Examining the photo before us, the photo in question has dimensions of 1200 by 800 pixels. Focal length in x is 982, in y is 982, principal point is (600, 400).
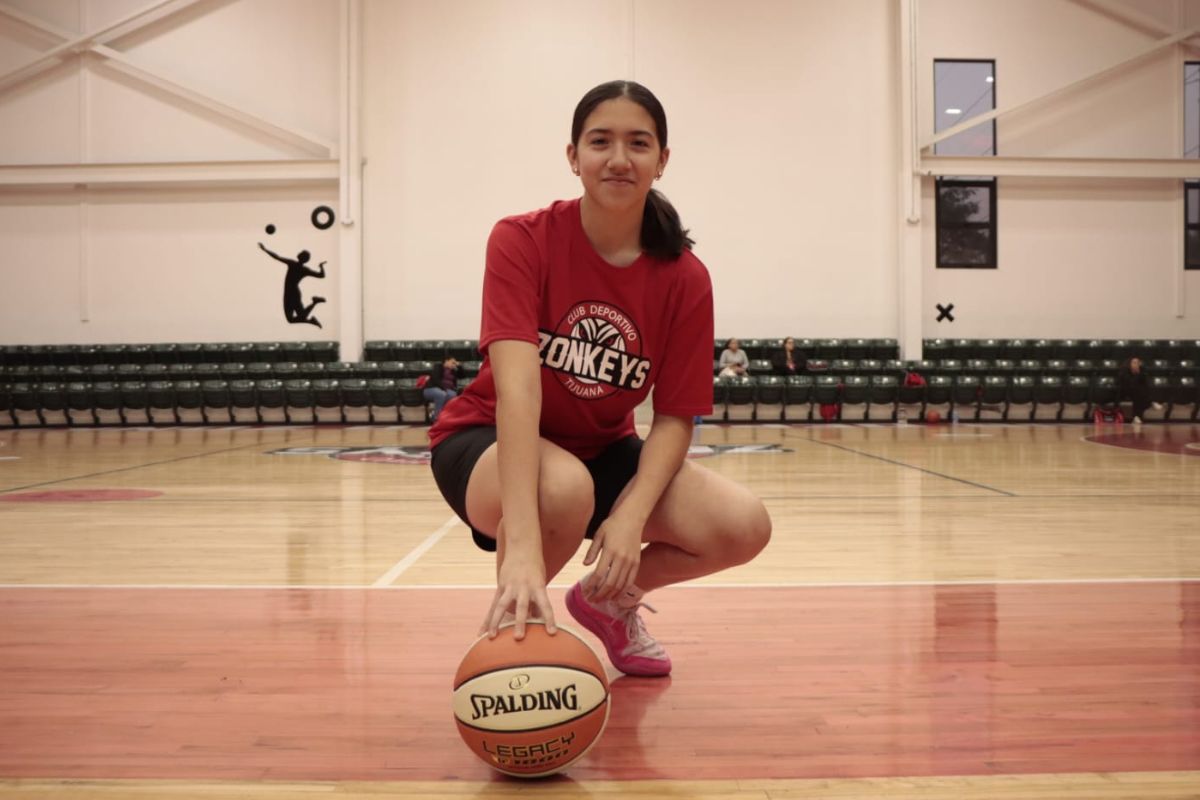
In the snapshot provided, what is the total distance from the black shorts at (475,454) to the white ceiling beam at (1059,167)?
43.7 ft

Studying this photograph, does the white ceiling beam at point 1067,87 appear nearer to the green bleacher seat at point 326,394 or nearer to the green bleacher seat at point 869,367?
the green bleacher seat at point 869,367

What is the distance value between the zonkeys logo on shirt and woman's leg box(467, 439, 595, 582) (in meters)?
0.15

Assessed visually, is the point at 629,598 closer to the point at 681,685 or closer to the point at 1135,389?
the point at 681,685

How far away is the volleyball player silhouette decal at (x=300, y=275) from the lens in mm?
14555

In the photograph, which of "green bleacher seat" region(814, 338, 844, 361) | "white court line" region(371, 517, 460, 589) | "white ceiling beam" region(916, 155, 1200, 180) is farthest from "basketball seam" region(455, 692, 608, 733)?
"white ceiling beam" region(916, 155, 1200, 180)

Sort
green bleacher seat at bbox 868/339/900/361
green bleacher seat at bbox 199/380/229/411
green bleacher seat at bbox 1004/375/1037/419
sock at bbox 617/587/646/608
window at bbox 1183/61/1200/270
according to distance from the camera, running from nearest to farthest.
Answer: sock at bbox 617/587/646/608
green bleacher seat at bbox 1004/375/1037/419
green bleacher seat at bbox 199/380/229/411
green bleacher seat at bbox 868/339/900/361
window at bbox 1183/61/1200/270

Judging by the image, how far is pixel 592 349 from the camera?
1996 millimetres

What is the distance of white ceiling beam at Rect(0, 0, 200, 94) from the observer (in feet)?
47.0

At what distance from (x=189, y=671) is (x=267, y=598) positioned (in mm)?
810

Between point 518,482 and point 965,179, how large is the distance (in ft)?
47.4

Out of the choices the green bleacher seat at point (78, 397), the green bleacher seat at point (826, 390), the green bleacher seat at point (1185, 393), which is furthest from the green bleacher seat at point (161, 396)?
the green bleacher seat at point (1185, 393)

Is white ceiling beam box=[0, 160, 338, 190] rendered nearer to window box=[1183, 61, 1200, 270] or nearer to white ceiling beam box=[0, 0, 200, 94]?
white ceiling beam box=[0, 0, 200, 94]

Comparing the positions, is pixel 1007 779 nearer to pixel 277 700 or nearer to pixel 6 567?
pixel 277 700

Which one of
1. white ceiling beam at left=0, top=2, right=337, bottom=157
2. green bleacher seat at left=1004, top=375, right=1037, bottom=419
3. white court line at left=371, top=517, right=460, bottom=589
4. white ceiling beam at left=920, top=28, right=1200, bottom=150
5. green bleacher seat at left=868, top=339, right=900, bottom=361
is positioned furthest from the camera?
white ceiling beam at left=0, top=2, right=337, bottom=157
